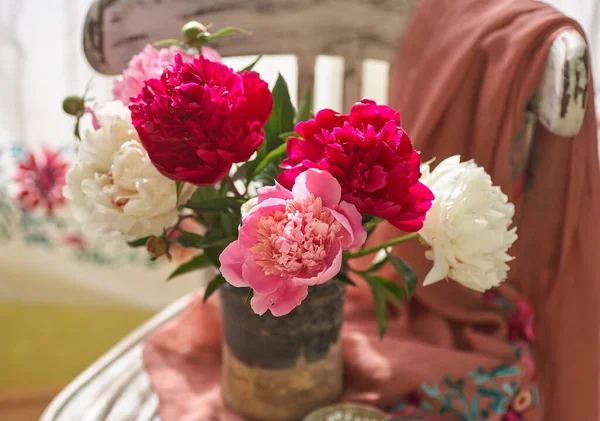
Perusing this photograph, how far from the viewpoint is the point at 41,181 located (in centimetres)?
123

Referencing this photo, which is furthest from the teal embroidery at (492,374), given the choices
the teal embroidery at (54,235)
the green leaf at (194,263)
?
the teal embroidery at (54,235)

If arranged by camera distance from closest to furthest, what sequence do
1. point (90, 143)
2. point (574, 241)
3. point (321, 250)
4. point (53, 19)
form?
1. point (321, 250)
2. point (90, 143)
3. point (574, 241)
4. point (53, 19)

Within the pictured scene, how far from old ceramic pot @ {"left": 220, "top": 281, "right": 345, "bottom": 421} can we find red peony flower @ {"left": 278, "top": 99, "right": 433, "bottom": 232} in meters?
0.21

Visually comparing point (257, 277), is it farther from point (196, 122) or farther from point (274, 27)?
point (274, 27)

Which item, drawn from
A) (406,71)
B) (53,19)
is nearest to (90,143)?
(406,71)

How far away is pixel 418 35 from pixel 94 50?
1.40 ft

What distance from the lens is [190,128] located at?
0.43 metres

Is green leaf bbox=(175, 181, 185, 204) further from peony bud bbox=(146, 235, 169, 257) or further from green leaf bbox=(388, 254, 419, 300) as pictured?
green leaf bbox=(388, 254, 419, 300)

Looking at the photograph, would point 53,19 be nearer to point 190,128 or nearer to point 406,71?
point 406,71

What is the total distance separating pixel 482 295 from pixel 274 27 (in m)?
0.46

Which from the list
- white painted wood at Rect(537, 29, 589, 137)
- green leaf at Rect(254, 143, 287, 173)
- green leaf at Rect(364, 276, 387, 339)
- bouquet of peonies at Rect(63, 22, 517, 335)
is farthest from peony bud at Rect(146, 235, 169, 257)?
white painted wood at Rect(537, 29, 589, 137)

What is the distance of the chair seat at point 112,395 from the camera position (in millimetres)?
753

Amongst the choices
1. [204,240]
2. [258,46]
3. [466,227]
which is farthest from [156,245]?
[258,46]

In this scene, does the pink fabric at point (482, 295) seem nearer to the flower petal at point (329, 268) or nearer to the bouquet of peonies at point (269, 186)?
the bouquet of peonies at point (269, 186)
